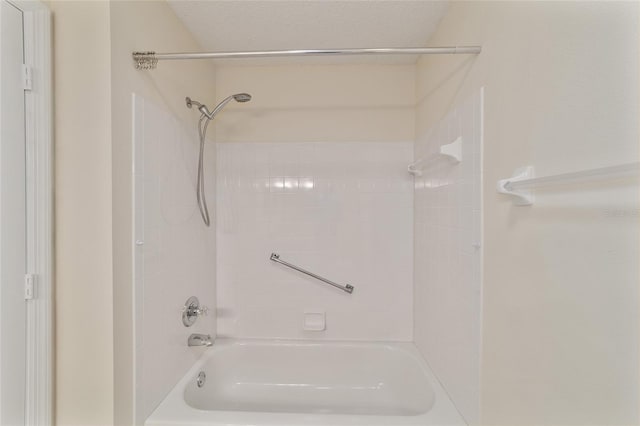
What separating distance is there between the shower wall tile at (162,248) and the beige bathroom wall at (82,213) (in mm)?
148

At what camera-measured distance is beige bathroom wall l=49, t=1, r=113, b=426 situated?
1125 millimetres

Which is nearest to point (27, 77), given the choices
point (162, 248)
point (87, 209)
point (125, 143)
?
point (125, 143)

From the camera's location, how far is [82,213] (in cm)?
114

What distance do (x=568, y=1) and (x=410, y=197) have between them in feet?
5.06

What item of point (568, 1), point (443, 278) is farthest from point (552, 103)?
point (443, 278)

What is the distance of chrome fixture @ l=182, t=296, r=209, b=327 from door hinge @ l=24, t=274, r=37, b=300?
750 millimetres

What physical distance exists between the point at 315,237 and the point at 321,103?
0.92m

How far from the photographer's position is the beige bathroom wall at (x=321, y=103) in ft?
7.38

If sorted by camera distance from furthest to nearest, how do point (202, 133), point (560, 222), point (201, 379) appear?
point (202, 133) < point (201, 379) < point (560, 222)

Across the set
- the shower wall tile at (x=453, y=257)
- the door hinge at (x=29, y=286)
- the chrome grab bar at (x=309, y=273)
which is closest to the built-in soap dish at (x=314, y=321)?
the chrome grab bar at (x=309, y=273)

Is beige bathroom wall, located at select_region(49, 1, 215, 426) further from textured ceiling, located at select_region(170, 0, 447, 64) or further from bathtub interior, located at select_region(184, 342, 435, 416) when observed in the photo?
bathtub interior, located at select_region(184, 342, 435, 416)

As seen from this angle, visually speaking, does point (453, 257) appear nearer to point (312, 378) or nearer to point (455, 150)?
point (455, 150)

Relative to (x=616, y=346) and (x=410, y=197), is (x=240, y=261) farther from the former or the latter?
(x=616, y=346)

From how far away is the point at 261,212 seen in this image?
2291 millimetres
